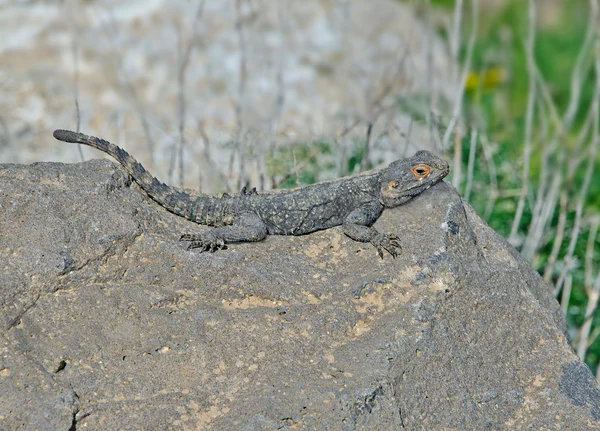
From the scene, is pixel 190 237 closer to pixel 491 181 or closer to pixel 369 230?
pixel 369 230

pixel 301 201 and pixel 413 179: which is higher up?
pixel 413 179

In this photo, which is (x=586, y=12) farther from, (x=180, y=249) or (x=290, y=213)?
(x=180, y=249)

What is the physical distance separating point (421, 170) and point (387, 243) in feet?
2.54

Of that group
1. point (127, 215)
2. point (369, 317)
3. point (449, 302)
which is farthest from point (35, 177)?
point (449, 302)

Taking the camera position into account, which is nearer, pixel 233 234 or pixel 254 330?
pixel 254 330

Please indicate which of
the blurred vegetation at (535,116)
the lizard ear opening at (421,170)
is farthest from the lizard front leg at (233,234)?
the blurred vegetation at (535,116)

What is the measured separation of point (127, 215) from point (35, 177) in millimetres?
645

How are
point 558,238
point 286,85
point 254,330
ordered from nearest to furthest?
point 254,330 → point 558,238 → point 286,85

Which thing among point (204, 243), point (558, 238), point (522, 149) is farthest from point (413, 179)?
point (522, 149)

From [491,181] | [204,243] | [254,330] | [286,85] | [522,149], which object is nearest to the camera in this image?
[254,330]

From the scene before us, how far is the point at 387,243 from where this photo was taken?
502 cm

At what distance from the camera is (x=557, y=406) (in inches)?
174

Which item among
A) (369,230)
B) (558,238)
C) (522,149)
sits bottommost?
(522,149)

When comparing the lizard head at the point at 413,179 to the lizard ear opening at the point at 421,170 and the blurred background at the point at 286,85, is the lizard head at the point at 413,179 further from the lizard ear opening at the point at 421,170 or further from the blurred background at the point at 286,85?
the blurred background at the point at 286,85
